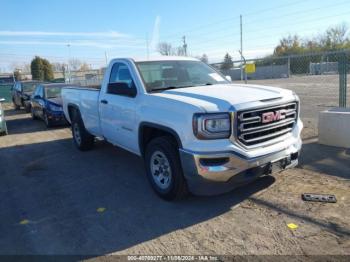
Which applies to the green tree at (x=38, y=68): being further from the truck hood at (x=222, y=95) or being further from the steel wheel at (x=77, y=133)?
the truck hood at (x=222, y=95)

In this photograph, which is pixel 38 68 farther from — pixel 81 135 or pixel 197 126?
pixel 197 126

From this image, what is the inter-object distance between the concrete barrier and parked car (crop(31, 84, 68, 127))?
28.4 ft

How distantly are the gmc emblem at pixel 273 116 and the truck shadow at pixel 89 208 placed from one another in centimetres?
116

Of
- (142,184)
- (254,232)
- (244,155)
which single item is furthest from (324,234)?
(142,184)

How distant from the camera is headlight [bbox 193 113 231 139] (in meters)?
3.66

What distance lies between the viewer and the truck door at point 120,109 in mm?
4895

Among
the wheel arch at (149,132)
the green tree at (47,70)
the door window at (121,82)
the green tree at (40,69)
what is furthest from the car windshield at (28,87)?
the green tree at (47,70)

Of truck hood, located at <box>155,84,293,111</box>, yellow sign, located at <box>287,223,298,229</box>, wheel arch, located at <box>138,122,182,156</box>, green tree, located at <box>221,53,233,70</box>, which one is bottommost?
yellow sign, located at <box>287,223,298,229</box>

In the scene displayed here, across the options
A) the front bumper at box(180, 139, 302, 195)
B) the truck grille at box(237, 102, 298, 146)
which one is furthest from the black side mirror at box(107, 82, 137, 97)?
the truck grille at box(237, 102, 298, 146)

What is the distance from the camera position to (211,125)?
12.1 ft

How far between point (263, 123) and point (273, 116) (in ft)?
0.67

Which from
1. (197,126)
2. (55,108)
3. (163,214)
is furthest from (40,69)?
(197,126)

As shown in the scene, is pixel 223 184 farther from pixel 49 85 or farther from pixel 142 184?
pixel 49 85

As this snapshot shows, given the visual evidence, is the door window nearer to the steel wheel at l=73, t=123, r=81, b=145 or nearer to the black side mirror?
the black side mirror
